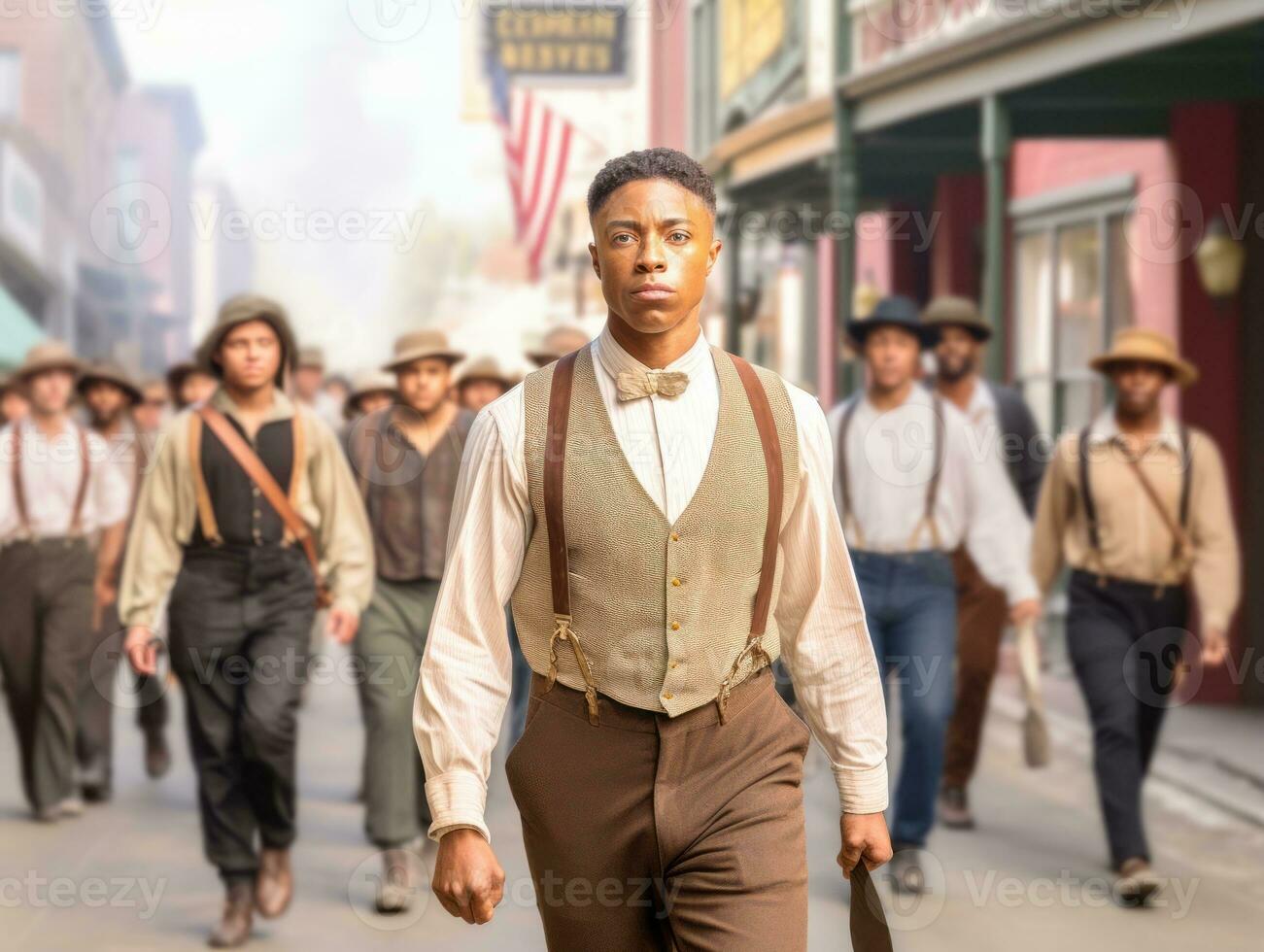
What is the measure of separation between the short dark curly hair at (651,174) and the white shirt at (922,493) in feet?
13.7

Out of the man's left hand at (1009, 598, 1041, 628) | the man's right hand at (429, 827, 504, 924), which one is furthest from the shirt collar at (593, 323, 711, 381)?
the man's left hand at (1009, 598, 1041, 628)

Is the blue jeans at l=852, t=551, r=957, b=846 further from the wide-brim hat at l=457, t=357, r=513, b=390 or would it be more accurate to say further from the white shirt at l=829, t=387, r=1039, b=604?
the wide-brim hat at l=457, t=357, r=513, b=390

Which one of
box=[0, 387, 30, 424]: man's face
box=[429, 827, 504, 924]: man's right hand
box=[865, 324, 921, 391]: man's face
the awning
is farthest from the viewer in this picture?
the awning

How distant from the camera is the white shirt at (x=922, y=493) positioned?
7.69 m

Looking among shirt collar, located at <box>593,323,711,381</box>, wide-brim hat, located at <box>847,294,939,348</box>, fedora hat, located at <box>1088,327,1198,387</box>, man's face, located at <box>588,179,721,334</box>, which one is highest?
man's face, located at <box>588,179,721,334</box>

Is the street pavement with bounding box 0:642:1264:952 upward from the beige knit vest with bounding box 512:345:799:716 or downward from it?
downward

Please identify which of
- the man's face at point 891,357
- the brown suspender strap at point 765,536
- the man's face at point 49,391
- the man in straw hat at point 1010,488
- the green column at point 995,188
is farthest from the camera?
the green column at point 995,188

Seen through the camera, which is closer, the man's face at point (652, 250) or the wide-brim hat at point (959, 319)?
the man's face at point (652, 250)

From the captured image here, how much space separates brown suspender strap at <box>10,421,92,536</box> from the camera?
962 cm

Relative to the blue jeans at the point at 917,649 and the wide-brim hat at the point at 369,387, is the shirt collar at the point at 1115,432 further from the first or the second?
the wide-brim hat at the point at 369,387

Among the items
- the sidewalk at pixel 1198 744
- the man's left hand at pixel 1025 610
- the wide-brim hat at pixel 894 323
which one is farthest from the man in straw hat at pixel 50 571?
the sidewalk at pixel 1198 744

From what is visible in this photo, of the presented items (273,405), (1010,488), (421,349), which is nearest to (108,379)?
(421,349)

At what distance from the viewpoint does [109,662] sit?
10562 mm

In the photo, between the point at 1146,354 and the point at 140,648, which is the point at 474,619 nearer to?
the point at 140,648
